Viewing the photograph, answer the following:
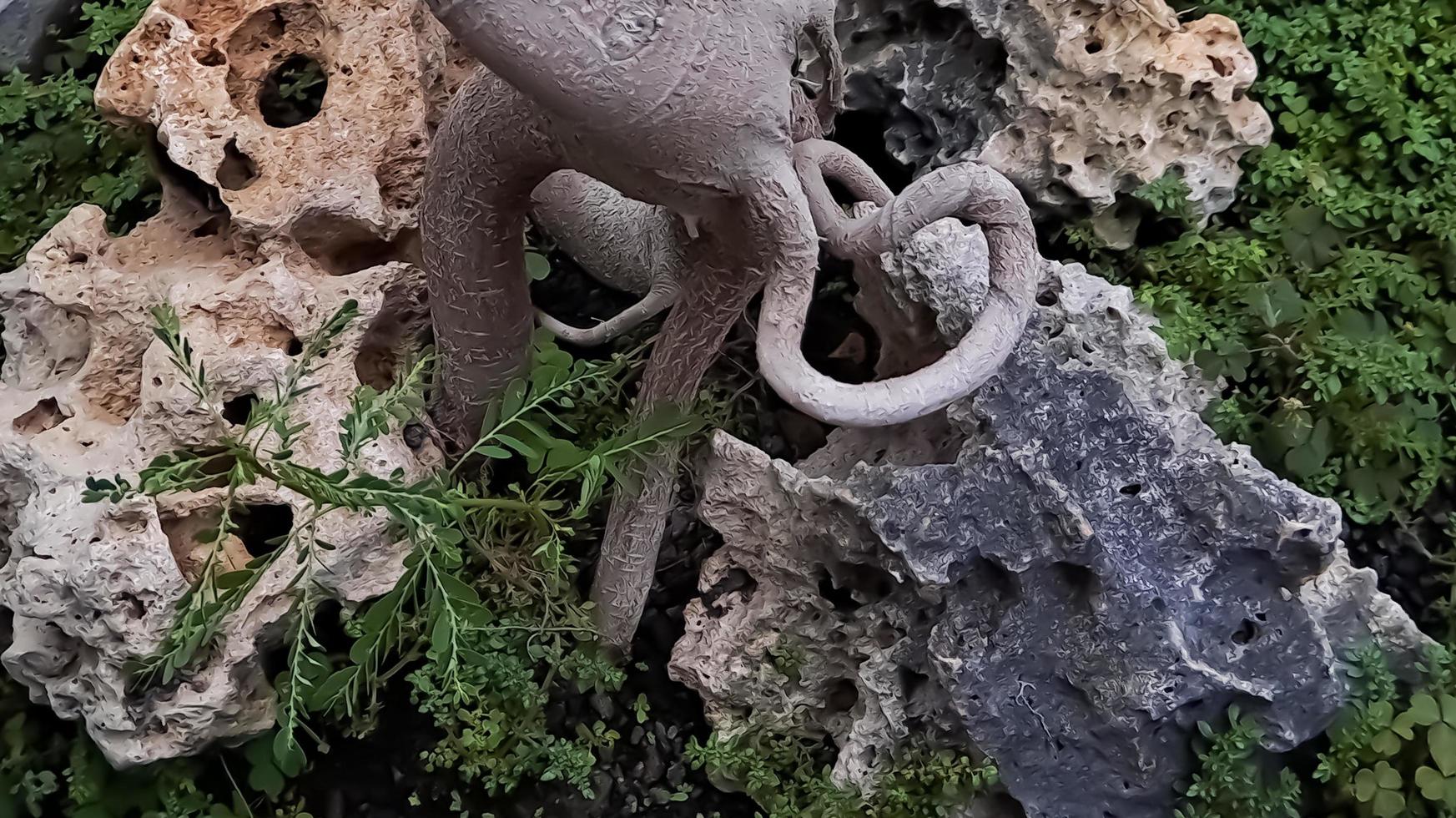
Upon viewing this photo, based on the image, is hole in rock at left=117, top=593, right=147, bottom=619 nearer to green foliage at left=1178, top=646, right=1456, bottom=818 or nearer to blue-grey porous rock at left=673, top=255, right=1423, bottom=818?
blue-grey porous rock at left=673, top=255, right=1423, bottom=818

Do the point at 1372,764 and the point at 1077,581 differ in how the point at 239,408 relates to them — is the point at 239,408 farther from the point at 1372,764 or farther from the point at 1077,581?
the point at 1372,764

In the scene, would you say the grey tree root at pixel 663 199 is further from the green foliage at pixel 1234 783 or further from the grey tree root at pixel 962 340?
the green foliage at pixel 1234 783

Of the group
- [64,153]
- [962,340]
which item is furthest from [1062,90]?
[64,153]

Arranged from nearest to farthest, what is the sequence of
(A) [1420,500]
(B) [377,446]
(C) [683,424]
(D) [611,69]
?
(D) [611,69]
(C) [683,424]
(B) [377,446]
(A) [1420,500]

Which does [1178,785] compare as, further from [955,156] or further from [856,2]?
[856,2]

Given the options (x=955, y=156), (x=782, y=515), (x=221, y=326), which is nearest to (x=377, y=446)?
(x=221, y=326)
